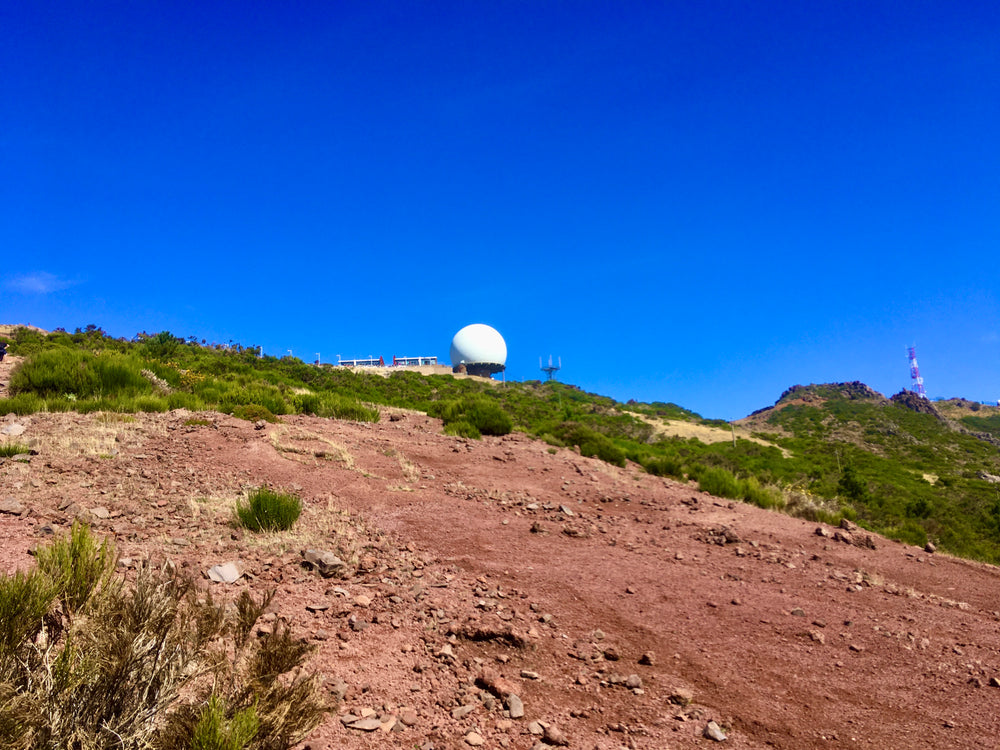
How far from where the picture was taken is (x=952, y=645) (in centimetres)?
480

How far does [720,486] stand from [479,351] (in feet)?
128

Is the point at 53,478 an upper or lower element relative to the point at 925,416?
lower

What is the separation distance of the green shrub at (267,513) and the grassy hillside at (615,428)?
5.70 metres

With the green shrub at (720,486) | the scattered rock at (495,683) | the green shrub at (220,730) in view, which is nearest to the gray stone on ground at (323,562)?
the scattered rock at (495,683)

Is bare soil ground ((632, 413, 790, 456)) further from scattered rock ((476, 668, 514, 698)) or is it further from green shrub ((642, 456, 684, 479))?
scattered rock ((476, 668, 514, 698))

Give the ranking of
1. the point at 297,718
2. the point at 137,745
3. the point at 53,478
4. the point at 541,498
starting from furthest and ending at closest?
1. the point at 541,498
2. the point at 53,478
3. the point at 297,718
4. the point at 137,745

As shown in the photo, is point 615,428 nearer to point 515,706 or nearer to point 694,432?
point 694,432

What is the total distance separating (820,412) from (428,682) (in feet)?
169

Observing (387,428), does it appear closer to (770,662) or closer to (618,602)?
(618,602)

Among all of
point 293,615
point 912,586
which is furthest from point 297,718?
point 912,586

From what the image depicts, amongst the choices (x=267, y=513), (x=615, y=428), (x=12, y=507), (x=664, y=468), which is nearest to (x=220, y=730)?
(x=267, y=513)

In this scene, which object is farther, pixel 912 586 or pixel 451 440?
pixel 451 440

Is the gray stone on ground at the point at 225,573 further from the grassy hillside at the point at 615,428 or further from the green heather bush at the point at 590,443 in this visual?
the green heather bush at the point at 590,443

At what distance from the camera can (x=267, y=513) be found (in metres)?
5.72
